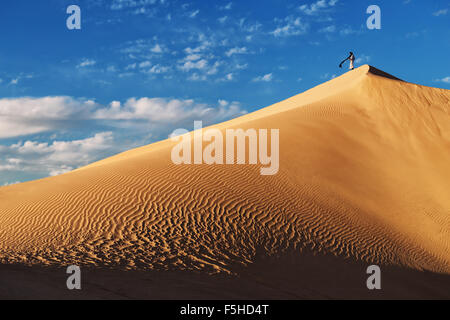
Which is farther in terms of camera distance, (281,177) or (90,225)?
(281,177)

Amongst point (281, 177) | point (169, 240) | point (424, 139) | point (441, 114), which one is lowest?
point (169, 240)

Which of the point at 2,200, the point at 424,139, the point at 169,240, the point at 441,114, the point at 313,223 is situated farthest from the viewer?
the point at 441,114

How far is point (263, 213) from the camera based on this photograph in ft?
42.1

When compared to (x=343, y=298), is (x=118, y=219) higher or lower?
higher

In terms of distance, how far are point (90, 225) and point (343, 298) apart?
280 inches

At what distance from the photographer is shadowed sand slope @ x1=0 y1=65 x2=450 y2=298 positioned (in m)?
10.1

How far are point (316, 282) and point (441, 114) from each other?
19.3 m

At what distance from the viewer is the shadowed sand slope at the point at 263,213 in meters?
10.1

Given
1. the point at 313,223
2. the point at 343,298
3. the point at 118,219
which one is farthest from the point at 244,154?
the point at 343,298

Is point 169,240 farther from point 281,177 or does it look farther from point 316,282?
point 281,177

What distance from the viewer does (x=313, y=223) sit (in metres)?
13.2
